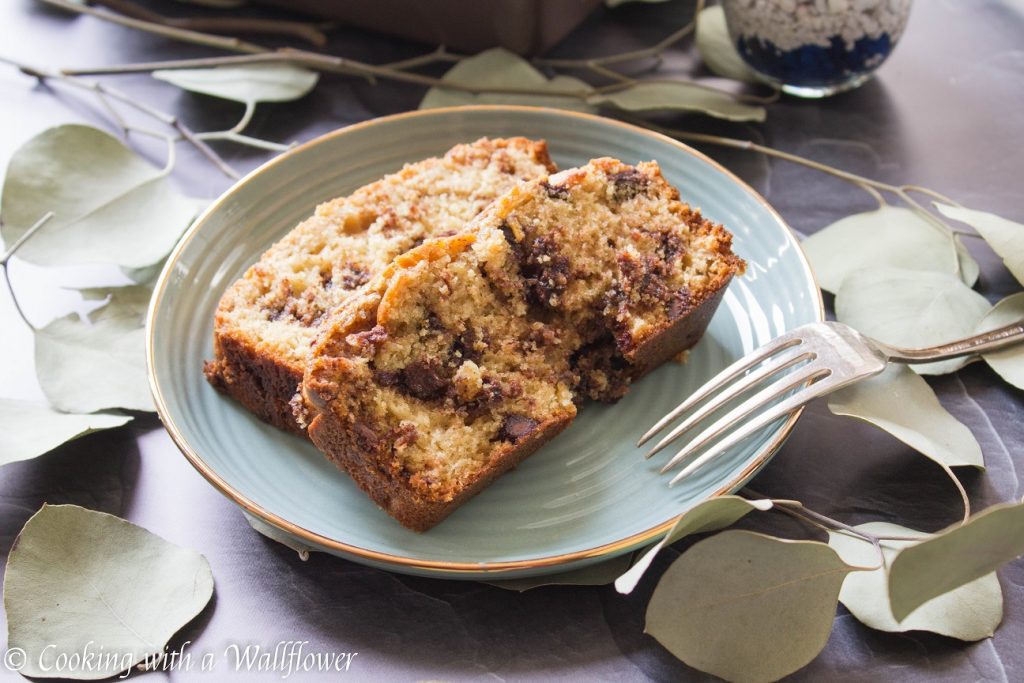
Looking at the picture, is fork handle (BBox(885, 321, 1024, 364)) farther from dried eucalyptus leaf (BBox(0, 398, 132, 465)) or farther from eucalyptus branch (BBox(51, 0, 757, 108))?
dried eucalyptus leaf (BBox(0, 398, 132, 465))

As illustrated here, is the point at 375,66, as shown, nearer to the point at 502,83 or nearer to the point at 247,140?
the point at 502,83

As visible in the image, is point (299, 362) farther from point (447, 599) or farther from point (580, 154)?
point (580, 154)

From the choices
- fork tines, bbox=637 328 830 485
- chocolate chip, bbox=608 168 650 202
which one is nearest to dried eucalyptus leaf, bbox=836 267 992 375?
fork tines, bbox=637 328 830 485

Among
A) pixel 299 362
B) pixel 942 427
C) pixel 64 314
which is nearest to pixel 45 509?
pixel 299 362

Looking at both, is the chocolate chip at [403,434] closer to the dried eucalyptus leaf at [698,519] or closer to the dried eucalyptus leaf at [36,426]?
the dried eucalyptus leaf at [698,519]

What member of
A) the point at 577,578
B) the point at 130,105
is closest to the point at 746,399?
the point at 577,578
